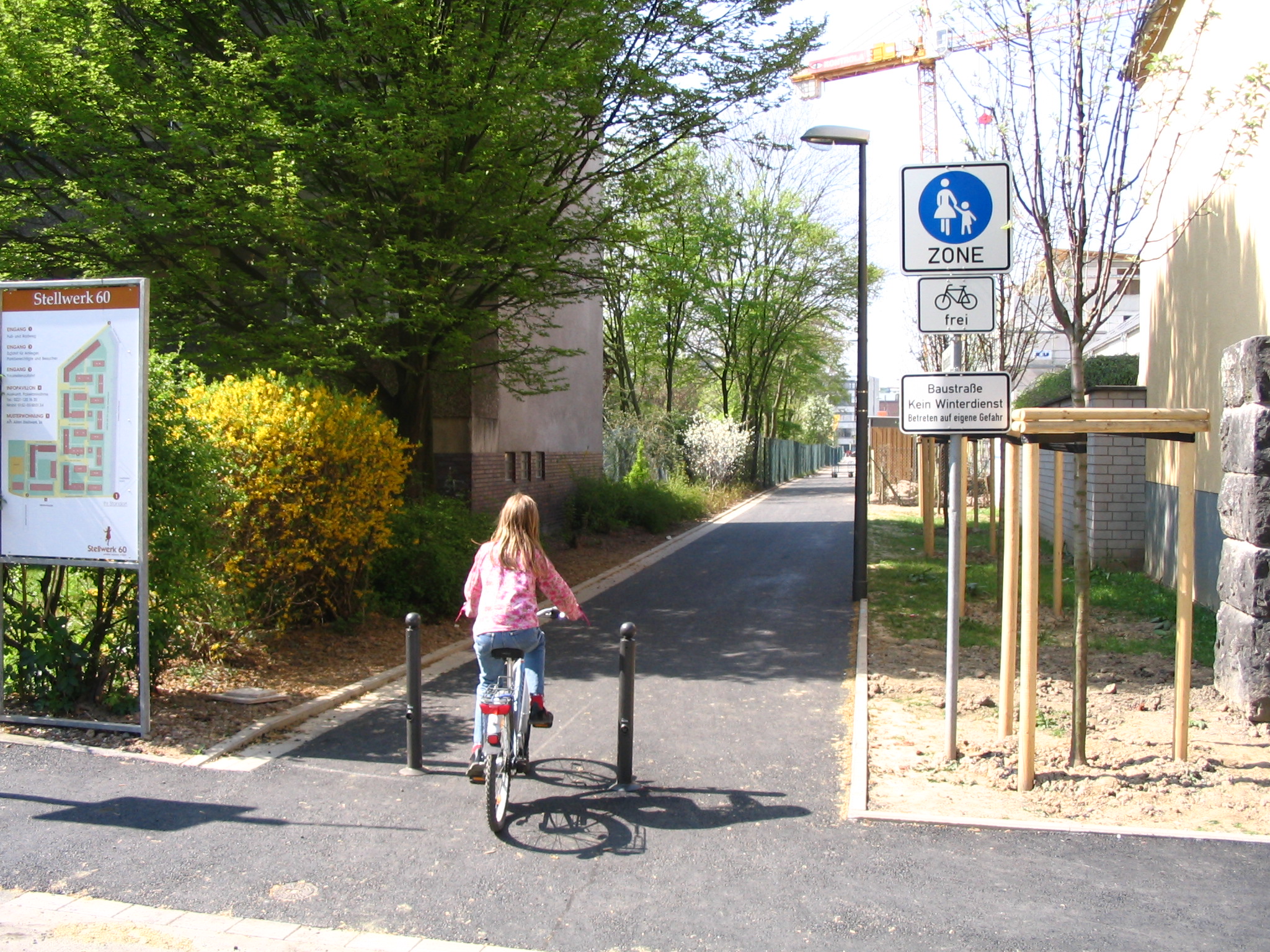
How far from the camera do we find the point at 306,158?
10.4 meters

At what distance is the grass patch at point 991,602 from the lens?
9484mm

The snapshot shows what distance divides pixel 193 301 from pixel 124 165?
5.82 ft

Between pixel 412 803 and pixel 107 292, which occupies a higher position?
pixel 107 292

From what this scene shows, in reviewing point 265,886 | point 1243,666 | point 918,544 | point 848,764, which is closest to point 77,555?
point 265,886

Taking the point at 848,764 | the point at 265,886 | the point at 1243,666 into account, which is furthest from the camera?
the point at 1243,666

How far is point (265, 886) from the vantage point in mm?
4477

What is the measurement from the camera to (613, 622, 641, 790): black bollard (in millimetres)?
5664

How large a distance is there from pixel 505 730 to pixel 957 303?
3690mm

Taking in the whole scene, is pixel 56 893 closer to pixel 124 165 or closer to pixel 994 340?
pixel 124 165

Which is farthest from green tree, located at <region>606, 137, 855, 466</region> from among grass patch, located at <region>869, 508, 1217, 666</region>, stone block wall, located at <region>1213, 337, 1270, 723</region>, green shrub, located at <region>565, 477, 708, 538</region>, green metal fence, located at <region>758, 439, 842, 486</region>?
stone block wall, located at <region>1213, 337, 1270, 723</region>

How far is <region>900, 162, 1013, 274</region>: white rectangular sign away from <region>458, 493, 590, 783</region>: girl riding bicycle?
287 centimetres

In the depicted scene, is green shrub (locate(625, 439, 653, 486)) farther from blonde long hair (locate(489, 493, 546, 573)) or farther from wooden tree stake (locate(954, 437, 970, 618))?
blonde long hair (locate(489, 493, 546, 573))

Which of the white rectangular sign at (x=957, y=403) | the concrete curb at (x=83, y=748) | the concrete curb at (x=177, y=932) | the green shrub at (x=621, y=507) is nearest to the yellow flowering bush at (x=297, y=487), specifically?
the concrete curb at (x=83, y=748)

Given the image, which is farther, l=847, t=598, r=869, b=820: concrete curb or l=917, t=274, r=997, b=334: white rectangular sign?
l=917, t=274, r=997, b=334: white rectangular sign
